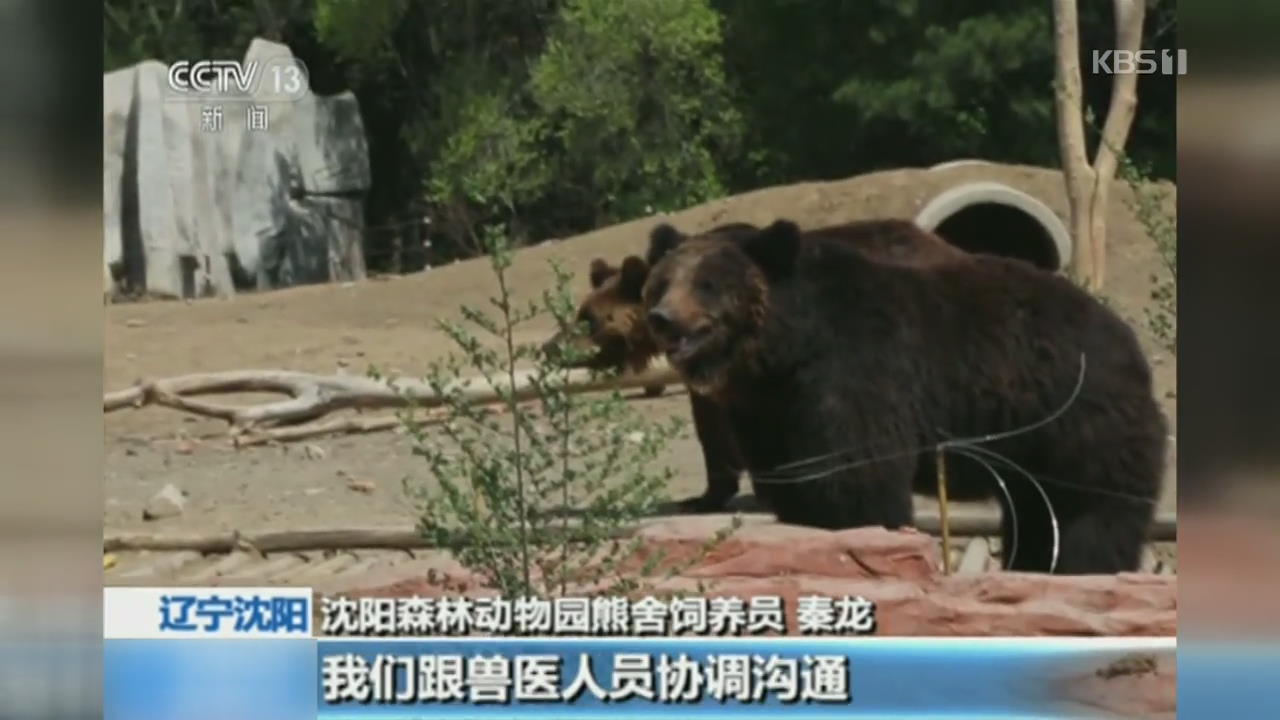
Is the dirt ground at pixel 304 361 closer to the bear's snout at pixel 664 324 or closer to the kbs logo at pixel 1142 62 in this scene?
the bear's snout at pixel 664 324

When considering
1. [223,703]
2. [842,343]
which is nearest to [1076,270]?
[842,343]

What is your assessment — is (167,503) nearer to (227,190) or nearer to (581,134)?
(227,190)

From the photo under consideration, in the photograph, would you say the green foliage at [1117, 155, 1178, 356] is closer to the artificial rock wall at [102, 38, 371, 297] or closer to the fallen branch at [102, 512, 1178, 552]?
the fallen branch at [102, 512, 1178, 552]

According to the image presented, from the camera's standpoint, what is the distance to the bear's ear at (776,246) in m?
3.70

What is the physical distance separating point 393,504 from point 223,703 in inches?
25.4

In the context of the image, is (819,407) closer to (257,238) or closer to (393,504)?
(393,504)

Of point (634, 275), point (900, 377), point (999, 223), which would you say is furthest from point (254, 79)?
point (999, 223)

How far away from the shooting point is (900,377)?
3.69 meters

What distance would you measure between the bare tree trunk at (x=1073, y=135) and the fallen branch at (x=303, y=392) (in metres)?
1.08

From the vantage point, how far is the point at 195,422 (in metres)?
3.82

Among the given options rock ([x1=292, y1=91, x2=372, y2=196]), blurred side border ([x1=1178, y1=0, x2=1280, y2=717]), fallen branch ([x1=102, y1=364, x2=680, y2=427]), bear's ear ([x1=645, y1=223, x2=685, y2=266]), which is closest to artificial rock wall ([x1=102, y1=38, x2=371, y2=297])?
rock ([x1=292, y1=91, x2=372, y2=196])

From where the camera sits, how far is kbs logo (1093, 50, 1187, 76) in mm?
3564
